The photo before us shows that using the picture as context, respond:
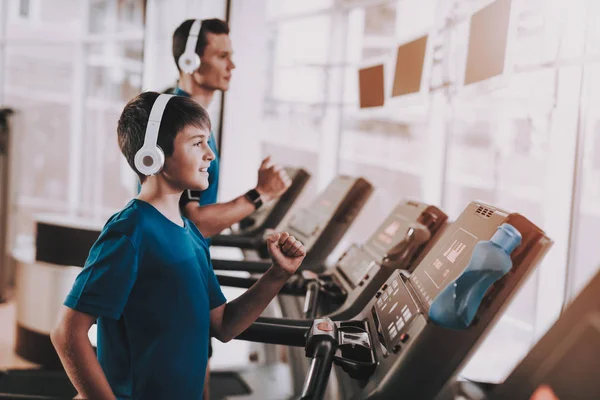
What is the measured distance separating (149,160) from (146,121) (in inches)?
3.6

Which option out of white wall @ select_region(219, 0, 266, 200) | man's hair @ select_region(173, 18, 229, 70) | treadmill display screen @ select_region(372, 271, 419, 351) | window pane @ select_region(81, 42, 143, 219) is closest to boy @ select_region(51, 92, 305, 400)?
treadmill display screen @ select_region(372, 271, 419, 351)

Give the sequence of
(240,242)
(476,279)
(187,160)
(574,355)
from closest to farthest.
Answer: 1. (574,355)
2. (476,279)
3. (187,160)
4. (240,242)

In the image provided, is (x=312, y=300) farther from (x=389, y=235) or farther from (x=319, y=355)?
(x=319, y=355)

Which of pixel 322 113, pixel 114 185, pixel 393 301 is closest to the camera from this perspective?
pixel 393 301

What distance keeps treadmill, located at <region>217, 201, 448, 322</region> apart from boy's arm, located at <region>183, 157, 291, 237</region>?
0.19m

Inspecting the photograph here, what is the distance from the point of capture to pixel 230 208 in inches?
80.3

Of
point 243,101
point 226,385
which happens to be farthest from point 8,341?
point 243,101

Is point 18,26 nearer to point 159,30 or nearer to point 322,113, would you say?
point 159,30

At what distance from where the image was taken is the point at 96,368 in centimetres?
119

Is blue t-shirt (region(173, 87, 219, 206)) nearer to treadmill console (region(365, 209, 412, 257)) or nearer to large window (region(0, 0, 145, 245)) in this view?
treadmill console (region(365, 209, 412, 257))

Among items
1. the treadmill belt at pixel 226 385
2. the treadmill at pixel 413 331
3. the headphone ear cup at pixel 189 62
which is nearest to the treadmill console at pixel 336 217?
the headphone ear cup at pixel 189 62

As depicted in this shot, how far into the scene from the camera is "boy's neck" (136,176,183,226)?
1352 mm

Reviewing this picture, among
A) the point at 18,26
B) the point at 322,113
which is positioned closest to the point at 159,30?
the point at 322,113

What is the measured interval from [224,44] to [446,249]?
1242 millimetres
